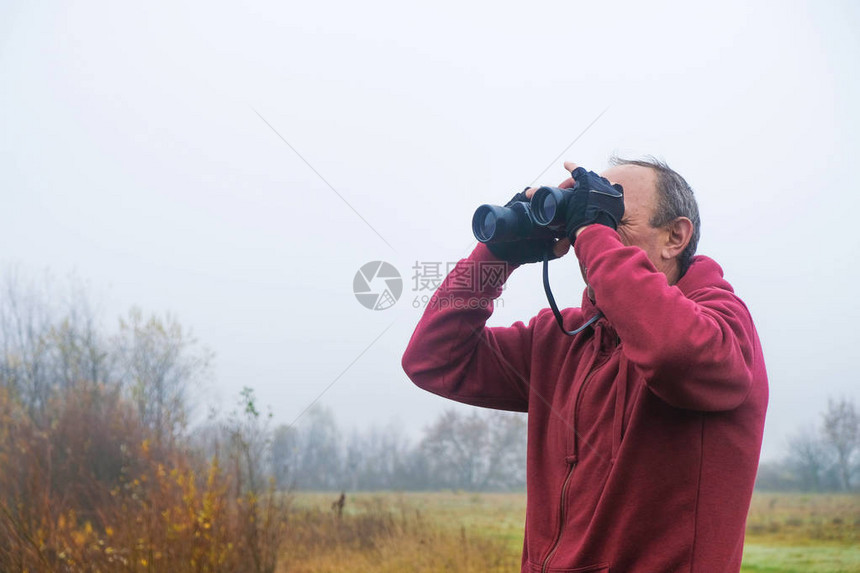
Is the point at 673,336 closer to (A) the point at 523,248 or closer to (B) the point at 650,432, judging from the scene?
(B) the point at 650,432

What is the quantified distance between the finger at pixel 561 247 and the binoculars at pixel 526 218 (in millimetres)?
20

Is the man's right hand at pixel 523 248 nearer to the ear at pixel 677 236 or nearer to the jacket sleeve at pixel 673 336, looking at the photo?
the ear at pixel 677 236

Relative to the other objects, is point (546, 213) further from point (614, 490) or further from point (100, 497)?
point (100, 497)

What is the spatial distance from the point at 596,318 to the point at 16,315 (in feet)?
15.7

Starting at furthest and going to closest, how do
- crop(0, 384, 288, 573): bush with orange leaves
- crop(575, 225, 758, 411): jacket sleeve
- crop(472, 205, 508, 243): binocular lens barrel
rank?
crop(0, 384, 288, 573): bush with orange leaves, crop(472, 205, 508, 243): binocular lens barrel, crop(575, 225, 758, 411): jacket sleeve

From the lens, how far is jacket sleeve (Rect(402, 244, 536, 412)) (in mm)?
1496

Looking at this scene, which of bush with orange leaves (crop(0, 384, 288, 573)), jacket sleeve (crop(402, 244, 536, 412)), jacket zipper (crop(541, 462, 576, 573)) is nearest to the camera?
jacket zipper (crop(541, 462, 576, 573))

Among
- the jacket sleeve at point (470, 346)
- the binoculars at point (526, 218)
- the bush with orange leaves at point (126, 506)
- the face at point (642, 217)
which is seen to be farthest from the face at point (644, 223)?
the bush with orange leaves at point (126, 506)

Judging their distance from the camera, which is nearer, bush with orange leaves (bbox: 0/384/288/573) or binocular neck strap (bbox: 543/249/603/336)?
A: binocular neck strap (bbox: 543/249/603/336)

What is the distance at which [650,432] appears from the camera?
1037 millimetres

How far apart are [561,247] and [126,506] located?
8.55ft

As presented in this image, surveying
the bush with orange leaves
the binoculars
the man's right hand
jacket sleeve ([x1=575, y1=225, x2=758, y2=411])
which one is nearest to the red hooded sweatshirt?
jacket sleeve ([x1=575, y1=225, x2=758, y2=411])

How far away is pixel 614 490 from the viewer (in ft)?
3.38

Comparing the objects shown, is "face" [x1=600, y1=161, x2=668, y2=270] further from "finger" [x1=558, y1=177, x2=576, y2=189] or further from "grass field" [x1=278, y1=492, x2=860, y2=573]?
"grass field" [x1=278, y1=492, x2=860, y2=573]
